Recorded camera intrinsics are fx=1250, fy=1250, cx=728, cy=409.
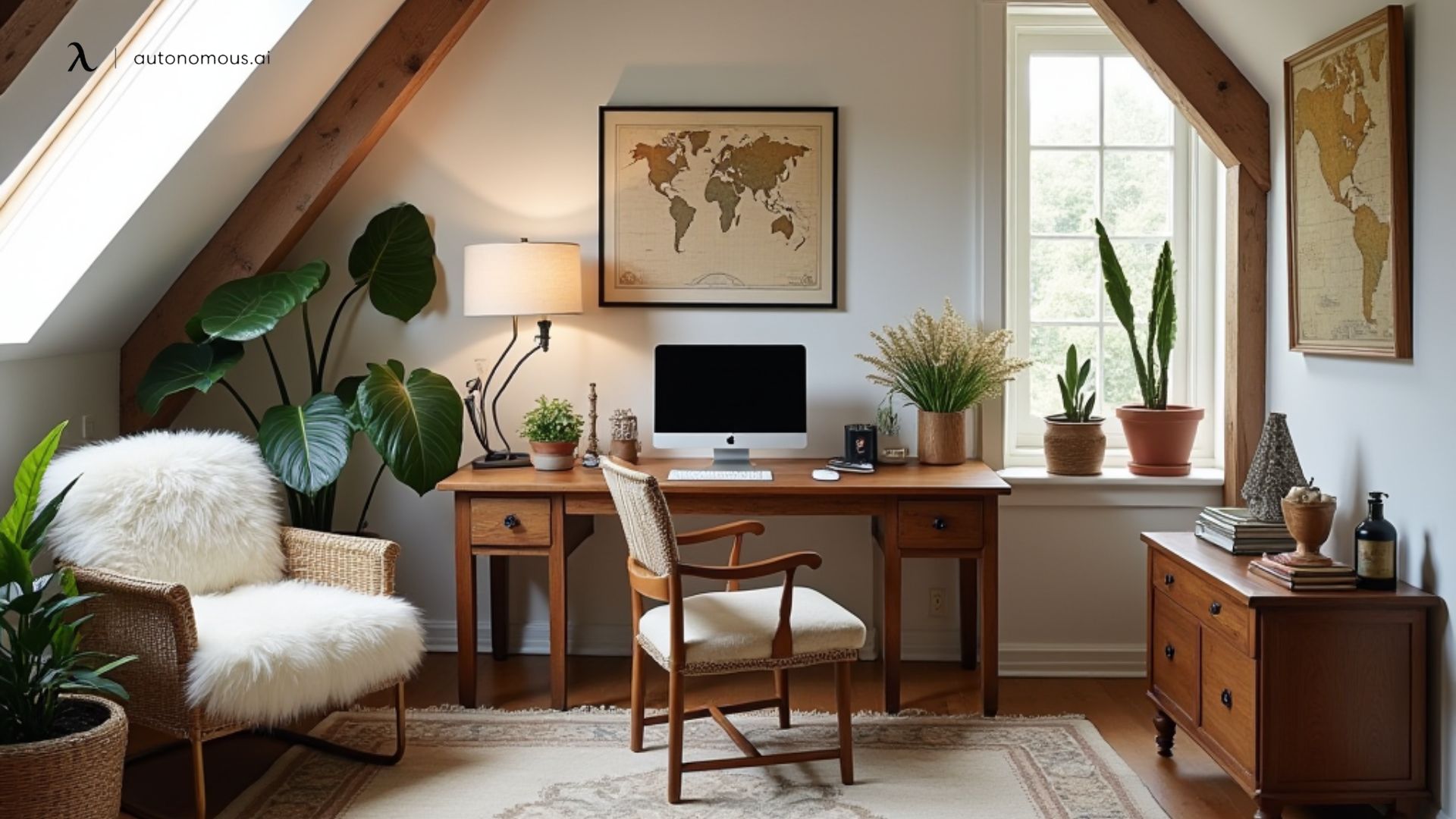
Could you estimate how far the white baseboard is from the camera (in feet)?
13.6

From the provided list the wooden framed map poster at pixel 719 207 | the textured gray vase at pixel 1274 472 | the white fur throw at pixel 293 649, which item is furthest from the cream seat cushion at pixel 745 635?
the wooden framed map poster at pixel 719 207

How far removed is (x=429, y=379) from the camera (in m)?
3.88

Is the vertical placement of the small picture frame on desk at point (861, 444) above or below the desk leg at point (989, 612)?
above

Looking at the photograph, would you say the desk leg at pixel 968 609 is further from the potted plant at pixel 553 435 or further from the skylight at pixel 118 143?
the skylight at pixel 118 143

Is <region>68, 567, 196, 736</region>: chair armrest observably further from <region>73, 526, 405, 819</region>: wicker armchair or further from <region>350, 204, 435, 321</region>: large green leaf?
<region>350, 204, 435, 321</region>: large green leaf

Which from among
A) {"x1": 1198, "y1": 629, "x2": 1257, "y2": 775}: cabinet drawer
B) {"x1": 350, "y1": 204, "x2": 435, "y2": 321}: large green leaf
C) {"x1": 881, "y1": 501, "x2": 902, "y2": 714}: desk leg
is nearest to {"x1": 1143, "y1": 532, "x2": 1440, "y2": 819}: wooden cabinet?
{"x1": 1198, "y1": 629, "x2": 1257, "y2": 775}: cabinet drawer

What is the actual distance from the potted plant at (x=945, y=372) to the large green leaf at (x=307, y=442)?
164 cm

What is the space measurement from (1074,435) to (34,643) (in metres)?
3.04

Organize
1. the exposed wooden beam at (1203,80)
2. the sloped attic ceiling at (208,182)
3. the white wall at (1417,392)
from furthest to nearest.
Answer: the exposed wooden beam at (1203,80) → the sloped attic ceiling at (208,182) → the white wall at (1417,392)

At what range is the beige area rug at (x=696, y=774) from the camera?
118 inches

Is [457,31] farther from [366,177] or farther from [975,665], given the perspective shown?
[975,665]

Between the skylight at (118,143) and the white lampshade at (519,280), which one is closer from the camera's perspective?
the skylight at (118,143)

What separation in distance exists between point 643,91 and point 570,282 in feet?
2.51

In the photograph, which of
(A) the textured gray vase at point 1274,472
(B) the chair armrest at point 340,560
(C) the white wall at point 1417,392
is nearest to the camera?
(C) the white wall at point 1417,392
